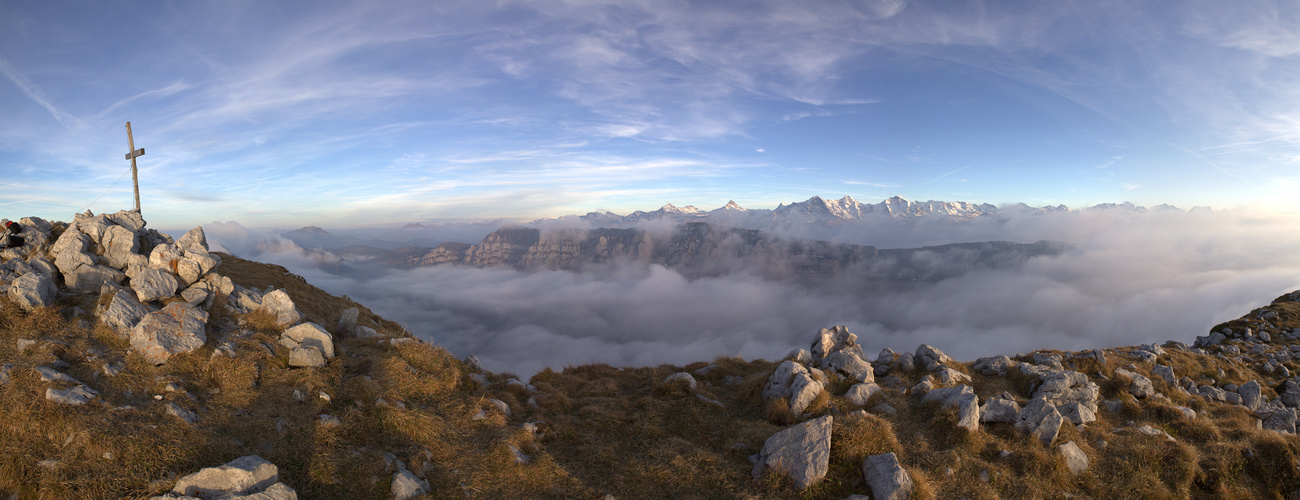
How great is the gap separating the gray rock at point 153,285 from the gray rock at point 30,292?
179cm

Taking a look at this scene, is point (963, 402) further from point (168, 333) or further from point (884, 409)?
point (168, 333)

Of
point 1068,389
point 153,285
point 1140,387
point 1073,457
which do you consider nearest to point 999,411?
point 1073,457

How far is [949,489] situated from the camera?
10.9 meters

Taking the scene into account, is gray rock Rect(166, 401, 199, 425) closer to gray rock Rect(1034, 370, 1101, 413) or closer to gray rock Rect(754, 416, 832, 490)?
gray rock Rect(754, 416, 832, 490)

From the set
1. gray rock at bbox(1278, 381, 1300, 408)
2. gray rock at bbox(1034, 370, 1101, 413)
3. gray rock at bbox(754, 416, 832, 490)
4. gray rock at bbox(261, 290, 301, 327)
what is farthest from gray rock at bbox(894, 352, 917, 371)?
gray rock at bbox(261, 290, 301, 327)

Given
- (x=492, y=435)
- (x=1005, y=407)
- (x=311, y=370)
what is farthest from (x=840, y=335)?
(x=311, y=370)

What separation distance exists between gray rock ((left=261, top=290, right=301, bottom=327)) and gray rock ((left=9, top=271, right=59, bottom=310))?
507cm

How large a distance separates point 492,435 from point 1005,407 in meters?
16.0

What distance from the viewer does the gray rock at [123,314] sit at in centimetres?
1298

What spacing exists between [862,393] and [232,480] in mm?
17242

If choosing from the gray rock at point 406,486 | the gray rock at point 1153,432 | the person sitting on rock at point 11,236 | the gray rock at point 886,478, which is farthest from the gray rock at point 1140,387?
the person sitting on rock at point 11,236

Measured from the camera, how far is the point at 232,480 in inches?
332

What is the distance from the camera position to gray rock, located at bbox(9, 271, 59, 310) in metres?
13.1

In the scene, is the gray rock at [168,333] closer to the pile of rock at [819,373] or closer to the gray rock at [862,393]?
the pile of rock at [819,373]
